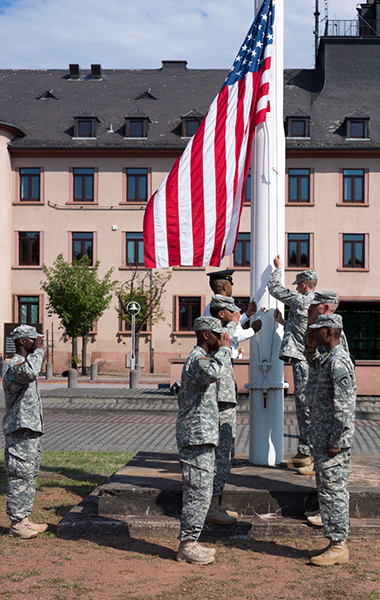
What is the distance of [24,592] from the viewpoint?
15.1 feet

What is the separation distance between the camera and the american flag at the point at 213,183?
7.14 m

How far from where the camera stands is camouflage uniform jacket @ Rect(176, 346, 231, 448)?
512 cm

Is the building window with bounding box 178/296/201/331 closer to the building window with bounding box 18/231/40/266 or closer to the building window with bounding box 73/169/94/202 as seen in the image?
the building window with bounding box 73/169/94/202

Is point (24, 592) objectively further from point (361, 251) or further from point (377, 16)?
point (377, 16)

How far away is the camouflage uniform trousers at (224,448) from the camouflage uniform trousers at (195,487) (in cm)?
66

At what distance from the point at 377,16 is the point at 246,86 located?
41.7 m

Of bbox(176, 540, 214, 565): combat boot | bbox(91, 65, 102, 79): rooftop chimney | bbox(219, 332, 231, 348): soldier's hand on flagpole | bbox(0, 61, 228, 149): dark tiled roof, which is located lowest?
bbox(176, 540, 214, 565): combat boot

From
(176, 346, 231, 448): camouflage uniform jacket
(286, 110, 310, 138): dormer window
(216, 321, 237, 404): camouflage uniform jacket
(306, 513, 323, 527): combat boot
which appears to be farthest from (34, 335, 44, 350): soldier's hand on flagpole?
(286, 110, 310, 138): dormer window

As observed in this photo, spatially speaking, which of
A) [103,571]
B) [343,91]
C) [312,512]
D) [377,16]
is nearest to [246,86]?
[312,512]

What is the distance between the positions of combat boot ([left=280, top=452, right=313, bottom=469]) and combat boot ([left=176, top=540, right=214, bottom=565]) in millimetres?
1952

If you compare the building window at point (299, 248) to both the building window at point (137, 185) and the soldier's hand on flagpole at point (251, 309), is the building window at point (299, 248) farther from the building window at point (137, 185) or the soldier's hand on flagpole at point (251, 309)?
the soldier's hand on flagpole at point (251, 309)

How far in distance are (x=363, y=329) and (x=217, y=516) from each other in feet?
109

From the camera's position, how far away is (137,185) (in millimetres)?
38031

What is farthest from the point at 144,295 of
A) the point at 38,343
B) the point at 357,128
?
the point at 38,343
